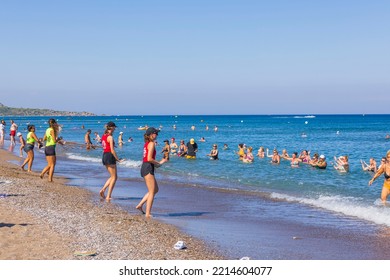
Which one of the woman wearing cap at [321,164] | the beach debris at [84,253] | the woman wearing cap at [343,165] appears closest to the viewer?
the beach debris at [84,253]

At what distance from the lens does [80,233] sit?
26.8 ft

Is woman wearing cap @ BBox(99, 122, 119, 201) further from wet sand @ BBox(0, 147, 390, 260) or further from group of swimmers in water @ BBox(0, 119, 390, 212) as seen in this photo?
wet sand @ BBox(0, 147, 390, 260)

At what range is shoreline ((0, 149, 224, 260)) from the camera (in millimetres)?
7062

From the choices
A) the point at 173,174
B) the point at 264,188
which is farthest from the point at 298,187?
the point at 173,174

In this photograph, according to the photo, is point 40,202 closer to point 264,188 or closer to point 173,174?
point 264,188

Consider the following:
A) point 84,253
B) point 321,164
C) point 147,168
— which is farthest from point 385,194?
point 321,164

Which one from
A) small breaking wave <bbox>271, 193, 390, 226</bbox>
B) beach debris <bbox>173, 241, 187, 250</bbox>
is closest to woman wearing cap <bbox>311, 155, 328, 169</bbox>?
small breaking wave <bbox>271, 193, 390, 226</bbox>

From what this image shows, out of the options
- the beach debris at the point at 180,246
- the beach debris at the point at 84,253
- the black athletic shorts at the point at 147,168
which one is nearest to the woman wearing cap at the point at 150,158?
the black athletic shorts at the point at 147,168

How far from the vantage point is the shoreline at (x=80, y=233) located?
23.2 ft

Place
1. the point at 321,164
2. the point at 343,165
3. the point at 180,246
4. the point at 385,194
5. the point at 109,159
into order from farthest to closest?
the point at 321,164, the point at 343,165, the point at 385,194, the point at 109,159, the point at 180,246

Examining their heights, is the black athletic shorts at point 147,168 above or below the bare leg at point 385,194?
above

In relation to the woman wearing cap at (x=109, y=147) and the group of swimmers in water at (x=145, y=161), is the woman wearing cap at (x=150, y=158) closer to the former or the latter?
the group of swimmers in water at (x=145, y=161)

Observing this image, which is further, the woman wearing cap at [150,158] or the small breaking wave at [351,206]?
the small breaking wave at [351,206]

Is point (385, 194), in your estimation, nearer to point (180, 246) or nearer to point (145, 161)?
point (145, 161)
